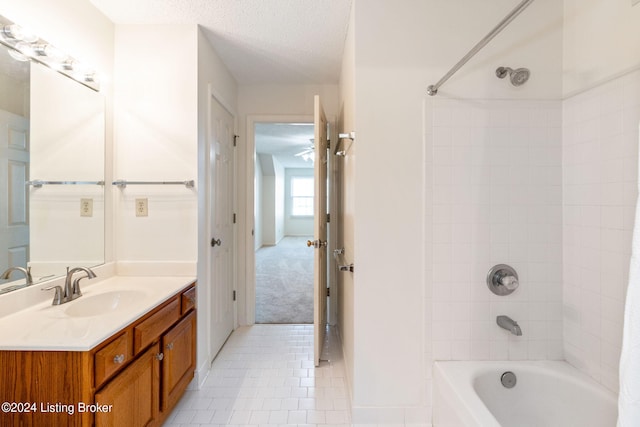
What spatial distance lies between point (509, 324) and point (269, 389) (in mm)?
1502

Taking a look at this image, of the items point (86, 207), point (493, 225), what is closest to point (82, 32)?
point (86, 207)

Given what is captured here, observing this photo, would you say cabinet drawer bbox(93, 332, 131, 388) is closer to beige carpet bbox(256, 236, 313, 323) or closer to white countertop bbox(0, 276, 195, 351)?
white countertop bbox(0, 276, 195, 351)

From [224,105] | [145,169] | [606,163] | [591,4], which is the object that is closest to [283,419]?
[145,169]

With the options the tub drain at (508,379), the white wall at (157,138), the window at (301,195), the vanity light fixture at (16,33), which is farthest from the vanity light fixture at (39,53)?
the window at (301,195)

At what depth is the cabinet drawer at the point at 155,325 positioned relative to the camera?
130 cm

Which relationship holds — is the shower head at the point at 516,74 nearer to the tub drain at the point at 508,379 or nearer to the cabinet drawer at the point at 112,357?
the tub drain at the point at 508,379

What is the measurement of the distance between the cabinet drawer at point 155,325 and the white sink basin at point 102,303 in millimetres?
165

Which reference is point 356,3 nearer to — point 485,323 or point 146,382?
point 485,323

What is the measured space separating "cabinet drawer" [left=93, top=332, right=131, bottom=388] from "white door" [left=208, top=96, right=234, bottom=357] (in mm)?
940

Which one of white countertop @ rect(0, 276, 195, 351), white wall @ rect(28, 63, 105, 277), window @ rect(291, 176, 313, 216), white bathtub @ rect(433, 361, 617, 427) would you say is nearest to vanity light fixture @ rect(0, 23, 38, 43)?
white wall @ rect(28, 63, 105, 277)

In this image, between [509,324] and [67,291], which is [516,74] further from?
[67,291]

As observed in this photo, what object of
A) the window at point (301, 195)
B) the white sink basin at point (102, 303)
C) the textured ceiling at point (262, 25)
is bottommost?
the white sink basin at point (102, 303)

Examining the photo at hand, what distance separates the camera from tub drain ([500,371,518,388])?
1.51 m

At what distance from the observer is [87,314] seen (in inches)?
57.9
